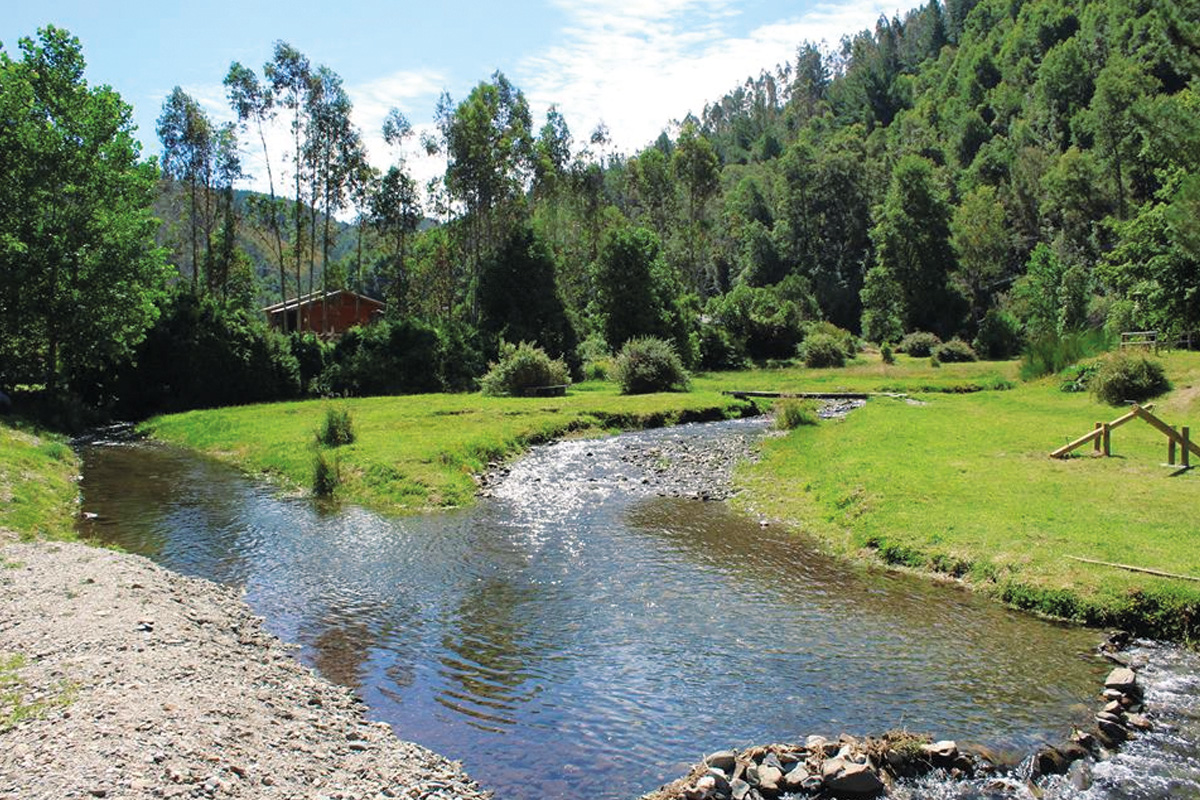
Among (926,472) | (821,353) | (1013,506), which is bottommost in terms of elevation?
(1013,506)

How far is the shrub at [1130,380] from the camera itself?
38.5 meters

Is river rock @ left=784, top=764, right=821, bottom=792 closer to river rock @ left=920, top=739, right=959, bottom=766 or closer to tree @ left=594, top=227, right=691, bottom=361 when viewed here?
river rock @ left=920, top=739, right=959, bottom=766

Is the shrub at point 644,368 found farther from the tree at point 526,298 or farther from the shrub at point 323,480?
Result: the shrub at point 323,480

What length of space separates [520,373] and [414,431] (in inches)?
748

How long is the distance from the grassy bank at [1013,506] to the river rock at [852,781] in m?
7.23

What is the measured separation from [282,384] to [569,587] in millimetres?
45596

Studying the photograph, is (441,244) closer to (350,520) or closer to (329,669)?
(350,520)

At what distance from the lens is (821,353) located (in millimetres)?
80625

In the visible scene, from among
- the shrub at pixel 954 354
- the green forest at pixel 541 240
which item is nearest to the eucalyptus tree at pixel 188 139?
the green forest at pixel 541 240

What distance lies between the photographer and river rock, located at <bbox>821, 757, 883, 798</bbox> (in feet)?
30.8

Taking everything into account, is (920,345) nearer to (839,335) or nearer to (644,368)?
(839,335)

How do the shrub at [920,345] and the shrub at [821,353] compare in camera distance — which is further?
the shrub at [920,345]

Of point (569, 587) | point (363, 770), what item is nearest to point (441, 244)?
point (569, 587)

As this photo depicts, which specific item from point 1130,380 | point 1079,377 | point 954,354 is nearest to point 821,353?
point 954,354
